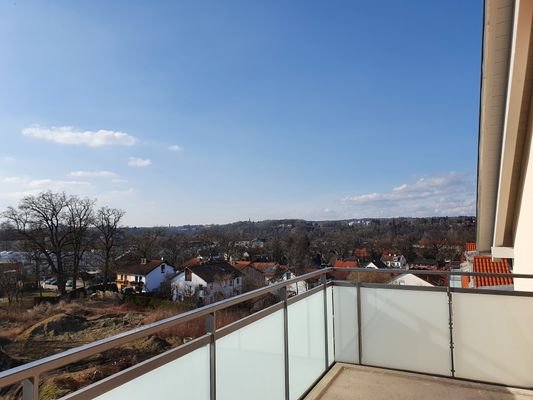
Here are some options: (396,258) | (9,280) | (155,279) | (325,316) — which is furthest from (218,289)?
(325,316)

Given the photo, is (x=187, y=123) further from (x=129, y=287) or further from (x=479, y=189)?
(x=129, y=287)

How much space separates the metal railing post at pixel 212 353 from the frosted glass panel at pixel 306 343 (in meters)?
1.02

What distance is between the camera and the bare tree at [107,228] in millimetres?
35594

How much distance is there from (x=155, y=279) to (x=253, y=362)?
3985 cm

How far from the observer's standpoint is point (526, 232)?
4.45 meters

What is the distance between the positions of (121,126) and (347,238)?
64.0 ft

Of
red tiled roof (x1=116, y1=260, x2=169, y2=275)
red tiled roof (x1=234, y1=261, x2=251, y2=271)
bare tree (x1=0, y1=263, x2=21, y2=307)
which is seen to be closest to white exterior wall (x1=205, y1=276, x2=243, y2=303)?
red tiled roof (x1=234, y1=261, x2=251, y2=271)

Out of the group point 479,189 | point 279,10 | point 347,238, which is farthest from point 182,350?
point 347,238

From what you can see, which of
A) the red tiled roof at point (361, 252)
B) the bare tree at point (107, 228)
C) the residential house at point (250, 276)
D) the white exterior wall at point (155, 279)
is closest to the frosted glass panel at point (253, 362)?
the red tiled roof at point (361, 252)

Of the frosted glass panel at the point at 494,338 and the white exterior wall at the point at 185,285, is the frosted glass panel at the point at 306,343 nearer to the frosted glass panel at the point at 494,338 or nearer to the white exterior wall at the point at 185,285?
the frosted glass panel at the point at 494,338

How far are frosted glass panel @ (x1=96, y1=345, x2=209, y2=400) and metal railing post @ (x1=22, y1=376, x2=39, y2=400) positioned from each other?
0.31 m

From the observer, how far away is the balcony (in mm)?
2139

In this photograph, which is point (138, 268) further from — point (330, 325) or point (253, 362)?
point (253, 362)

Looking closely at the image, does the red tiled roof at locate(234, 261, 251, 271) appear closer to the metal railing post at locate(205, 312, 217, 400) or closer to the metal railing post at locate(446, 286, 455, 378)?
the metal railing post at locate(446, 286, 455, 378)
